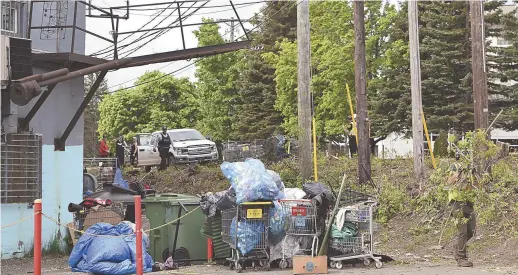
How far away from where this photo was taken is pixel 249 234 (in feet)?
43.7

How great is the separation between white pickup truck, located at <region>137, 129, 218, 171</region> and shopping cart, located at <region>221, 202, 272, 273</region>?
65.6ft

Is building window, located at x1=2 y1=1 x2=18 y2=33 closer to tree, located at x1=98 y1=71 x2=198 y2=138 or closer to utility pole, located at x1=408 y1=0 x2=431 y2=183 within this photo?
utility pole, located at x1=408 y1=0 x2=431 y2=183

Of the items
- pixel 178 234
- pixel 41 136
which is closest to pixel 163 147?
pixel 41 136

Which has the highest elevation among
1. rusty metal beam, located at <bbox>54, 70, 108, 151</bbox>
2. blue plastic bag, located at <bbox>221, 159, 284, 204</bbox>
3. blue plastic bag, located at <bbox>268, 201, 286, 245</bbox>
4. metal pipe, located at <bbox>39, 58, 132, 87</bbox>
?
metal pipe, located at <bbox>39, 58, 132, 87</bbox>

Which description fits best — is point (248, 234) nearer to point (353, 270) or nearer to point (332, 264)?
point (332, 264)

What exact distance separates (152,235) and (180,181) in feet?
41.8

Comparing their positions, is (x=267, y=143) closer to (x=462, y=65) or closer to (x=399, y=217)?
(x=399, y=217)

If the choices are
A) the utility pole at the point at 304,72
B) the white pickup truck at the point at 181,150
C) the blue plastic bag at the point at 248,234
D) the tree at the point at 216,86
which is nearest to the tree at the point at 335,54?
the white pickup truck at the point at 181,150

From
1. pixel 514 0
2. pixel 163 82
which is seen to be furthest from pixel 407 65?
pixel 163 82

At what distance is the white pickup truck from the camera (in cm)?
3353

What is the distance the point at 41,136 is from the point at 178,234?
3282 millimetres

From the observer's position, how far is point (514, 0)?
4266 cm

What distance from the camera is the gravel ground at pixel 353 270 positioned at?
41.0ft

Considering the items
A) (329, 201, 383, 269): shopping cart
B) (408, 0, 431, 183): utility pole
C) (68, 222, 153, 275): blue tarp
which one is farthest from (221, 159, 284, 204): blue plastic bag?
(408, 0, 431, 183): utility pole
